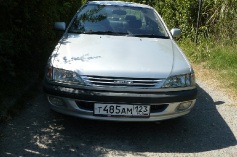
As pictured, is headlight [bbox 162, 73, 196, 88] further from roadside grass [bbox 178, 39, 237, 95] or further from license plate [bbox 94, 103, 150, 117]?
roadside grass [bbox 178, 39, 237, 95]

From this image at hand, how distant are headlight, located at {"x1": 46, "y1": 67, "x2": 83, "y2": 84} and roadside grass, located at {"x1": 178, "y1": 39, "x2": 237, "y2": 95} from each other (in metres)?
3.39

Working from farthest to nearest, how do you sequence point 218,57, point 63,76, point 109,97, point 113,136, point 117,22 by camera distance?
1. point 218,57
2. point 117,22
3. point 113,136
4. point 63,76
5. point 109,97

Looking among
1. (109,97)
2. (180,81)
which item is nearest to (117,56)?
(109,97)

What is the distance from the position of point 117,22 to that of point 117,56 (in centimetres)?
129

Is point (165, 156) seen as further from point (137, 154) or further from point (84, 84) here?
point (84, 84)

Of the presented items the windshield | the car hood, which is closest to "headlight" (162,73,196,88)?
the car hood

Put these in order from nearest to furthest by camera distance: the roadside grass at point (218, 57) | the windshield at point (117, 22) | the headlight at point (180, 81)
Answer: the headlight at point (180, 81) < the windshield at point (117, 22) < the roadside grass at point (218, 57)

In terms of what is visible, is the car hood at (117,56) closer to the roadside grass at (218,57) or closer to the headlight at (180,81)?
the headlight at (180,81)

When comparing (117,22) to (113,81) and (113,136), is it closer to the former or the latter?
(113,81)

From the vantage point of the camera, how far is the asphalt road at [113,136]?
3.75 metres

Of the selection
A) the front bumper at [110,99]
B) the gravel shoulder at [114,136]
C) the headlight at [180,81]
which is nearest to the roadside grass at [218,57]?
the gravel shoulder at [114,136]

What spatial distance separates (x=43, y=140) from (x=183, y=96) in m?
1.61

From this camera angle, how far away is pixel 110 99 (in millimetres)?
3756

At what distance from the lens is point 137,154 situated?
3.72 meters
